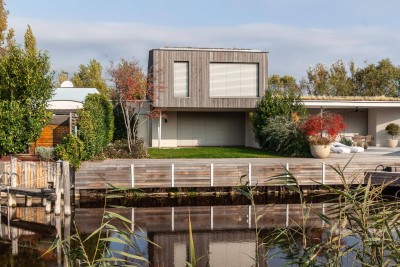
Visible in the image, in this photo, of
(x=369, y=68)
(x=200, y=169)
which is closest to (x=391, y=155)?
(x=200, y=169)

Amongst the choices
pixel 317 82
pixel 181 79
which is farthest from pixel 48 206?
pixel 317 82

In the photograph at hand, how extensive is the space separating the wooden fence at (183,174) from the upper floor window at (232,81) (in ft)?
30.9

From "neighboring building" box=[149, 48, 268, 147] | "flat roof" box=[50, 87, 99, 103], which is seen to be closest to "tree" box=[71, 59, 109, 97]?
"flat roof" box=[50, 87, 99, 103]

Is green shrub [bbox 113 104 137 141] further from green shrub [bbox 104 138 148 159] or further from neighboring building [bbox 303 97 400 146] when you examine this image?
neighboring building [bbox 303 97 400 146]

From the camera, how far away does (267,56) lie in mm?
29203

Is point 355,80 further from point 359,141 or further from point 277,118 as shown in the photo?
point 277,118

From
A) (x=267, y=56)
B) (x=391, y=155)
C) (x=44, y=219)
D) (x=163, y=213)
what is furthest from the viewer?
(x=267, y=56)

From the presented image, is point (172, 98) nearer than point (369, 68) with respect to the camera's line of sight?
Yes

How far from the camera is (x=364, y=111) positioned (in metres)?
32.8

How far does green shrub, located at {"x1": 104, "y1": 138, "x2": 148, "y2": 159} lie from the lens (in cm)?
2420

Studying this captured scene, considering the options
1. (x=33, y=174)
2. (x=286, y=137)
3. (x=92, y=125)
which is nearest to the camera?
(x=33, y=174)

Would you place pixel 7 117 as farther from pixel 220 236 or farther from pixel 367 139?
pixel 367 139

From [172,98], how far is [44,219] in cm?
1389

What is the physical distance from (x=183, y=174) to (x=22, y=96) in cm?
673
